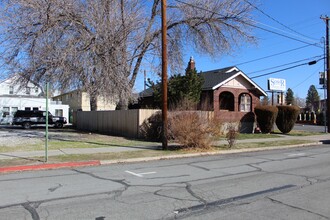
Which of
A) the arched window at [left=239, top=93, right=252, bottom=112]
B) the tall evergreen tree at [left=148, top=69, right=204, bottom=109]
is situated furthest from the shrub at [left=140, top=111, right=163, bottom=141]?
the arched window at [left=239, top=93, right=252, bottom=112]

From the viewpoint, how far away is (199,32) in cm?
2536

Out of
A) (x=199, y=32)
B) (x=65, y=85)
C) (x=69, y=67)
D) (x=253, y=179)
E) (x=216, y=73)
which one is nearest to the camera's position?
(x=253, y=179)

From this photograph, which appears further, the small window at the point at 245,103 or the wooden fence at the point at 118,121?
the small window at the point at 245,103

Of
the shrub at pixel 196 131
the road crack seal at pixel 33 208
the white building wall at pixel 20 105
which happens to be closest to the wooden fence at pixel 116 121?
the shrub at pixel 196 131

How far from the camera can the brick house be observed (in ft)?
94.6

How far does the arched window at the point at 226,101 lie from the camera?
31.4 metres

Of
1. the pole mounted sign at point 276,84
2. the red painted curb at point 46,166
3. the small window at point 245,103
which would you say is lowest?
the red painted curb at point 46,166

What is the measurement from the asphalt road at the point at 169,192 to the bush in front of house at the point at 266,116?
17.0 m

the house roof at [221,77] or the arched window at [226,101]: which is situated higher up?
the house roof at [221,77]

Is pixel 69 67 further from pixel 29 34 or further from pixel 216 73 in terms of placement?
pixel 216 73

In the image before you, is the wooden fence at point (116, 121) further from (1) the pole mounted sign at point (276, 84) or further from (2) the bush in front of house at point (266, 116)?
(1) the pole mounted sign at point (276, 84)

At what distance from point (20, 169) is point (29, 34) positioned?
11.2 metres

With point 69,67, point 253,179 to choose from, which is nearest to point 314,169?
point 253,179

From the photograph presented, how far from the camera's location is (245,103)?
32219 millimetres
